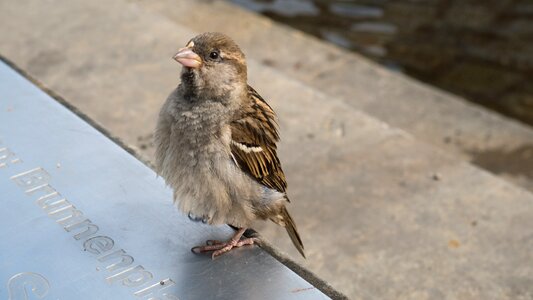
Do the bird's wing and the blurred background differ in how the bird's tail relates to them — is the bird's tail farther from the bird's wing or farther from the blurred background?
the blurred background

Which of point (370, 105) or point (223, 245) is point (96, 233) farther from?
point (370, 105)

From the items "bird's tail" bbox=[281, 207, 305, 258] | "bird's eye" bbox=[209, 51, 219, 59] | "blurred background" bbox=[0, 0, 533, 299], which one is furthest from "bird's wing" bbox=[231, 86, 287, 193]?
"blurred background" bbox=[0, 0, 533, 299]

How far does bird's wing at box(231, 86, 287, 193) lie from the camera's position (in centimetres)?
292

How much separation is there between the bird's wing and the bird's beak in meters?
0.26

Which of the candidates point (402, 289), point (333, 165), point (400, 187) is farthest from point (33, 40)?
point (402, 289)

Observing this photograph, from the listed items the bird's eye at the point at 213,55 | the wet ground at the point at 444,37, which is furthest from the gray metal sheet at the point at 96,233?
the wet ground at the point at 444,37

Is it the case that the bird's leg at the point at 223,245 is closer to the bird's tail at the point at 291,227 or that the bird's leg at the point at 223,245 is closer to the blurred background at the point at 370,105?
the bird's tail at the point at 291,227

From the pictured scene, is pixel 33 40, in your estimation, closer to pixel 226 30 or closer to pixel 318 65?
pixel 226 30

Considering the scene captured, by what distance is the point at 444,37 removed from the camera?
7.18 m

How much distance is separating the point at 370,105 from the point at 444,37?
5.94 ft

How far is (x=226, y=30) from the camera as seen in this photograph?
6.52 m

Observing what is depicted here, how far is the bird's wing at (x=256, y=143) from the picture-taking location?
2.92m

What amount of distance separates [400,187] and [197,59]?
204cm

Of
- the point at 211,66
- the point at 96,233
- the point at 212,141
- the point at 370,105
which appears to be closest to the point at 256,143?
the point at 212,141
